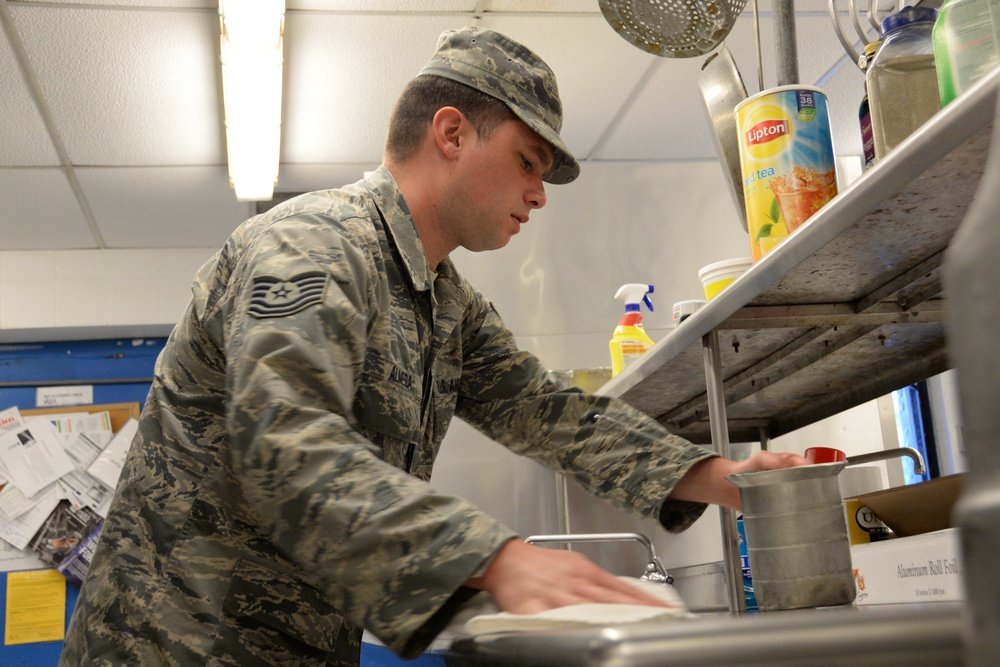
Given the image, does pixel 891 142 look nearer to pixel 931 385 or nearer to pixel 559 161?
pixel 559 161

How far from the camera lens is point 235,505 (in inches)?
43.9

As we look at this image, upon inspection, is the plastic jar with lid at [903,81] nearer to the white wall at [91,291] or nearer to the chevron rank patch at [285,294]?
the chevron rank patch at [285,294]

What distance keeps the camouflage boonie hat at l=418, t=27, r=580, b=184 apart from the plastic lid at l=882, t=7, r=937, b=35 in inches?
18.1

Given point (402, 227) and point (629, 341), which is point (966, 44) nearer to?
point (402, 227)

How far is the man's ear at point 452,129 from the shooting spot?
55.7 inches

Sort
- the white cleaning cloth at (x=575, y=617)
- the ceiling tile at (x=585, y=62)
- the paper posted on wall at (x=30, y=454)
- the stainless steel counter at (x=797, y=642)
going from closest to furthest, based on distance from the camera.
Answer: the stainless steel counter at (x=797, y=642) < the white cleaning cloth at (x=575, y=617) < the ceiling tile at (x=585, y=62) < the paper posted on wall at (x=30, y=454)

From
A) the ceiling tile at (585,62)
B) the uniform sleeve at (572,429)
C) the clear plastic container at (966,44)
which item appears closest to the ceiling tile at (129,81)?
the ceiling tile at (585,62)

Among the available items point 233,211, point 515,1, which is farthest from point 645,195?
point 233,211

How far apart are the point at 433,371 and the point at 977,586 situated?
102 cm

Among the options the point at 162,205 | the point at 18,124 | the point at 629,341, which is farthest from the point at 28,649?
the point at 629,341

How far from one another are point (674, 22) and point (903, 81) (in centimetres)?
45

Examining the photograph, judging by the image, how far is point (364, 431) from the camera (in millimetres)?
1158

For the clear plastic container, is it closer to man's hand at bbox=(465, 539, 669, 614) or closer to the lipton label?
the lipton label

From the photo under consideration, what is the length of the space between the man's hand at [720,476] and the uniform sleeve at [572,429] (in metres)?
0.01
